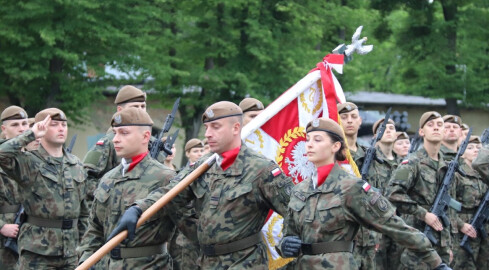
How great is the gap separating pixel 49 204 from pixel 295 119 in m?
2.71

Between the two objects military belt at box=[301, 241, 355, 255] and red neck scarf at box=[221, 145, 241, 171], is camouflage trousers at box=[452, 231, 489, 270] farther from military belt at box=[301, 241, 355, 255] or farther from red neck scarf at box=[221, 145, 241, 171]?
red neck scarf at box=[221, 145, 241, 171]

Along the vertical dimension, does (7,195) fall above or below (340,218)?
below

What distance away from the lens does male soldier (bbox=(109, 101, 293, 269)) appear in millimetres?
7117

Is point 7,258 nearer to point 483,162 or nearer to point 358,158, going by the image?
point 358,158

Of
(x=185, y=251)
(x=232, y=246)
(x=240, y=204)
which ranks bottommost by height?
(x=185, y=251)

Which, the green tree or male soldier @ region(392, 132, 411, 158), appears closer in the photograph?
male soldier @ region(392, 132, 411, 158)

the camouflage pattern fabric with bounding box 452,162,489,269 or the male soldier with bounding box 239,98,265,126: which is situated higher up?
the male soldier with bounding box 239,98,265,126

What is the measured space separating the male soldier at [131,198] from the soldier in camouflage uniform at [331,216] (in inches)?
43.4

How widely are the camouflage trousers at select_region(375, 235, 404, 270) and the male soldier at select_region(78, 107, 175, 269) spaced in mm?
5401

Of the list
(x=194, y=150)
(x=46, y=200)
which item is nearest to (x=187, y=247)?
(x=46, y=200)

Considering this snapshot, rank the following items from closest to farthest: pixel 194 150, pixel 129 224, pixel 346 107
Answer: pixel 129 224 < pixel 346 107 < pixel 194 150

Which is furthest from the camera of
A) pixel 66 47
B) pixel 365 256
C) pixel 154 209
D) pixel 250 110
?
pixel 66 47

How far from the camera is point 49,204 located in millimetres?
9266

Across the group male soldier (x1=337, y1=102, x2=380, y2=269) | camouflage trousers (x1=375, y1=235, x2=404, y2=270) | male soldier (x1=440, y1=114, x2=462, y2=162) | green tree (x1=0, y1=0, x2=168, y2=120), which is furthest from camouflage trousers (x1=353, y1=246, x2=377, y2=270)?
green tree (x1=0, y1=0, x2=168, y2=120)
